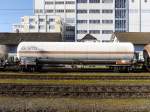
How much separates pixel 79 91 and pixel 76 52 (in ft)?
90.7

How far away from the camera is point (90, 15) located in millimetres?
158625

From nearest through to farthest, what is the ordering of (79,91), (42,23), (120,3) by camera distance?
1. (79,91)
2. (120,3)
3. (42,23)

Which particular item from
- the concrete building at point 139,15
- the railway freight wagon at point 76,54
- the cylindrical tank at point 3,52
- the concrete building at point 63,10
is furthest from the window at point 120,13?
the railway freight wagon at point 76,54

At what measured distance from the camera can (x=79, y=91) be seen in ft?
78.3

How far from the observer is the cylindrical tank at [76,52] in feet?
168

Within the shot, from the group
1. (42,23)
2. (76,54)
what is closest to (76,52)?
(76,54)

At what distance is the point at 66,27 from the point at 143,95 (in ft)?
467

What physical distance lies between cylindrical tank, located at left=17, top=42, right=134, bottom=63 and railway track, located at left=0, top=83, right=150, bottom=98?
2477 centimetres

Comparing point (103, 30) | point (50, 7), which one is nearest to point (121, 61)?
point (103, 30)

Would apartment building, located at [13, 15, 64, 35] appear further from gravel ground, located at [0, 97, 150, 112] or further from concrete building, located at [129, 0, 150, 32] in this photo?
gravel ground, located at [0, 97, 150, 112]

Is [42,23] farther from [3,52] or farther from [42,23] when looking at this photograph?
[3,52]

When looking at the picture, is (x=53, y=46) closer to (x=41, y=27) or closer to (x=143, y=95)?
(x=143, y=95)

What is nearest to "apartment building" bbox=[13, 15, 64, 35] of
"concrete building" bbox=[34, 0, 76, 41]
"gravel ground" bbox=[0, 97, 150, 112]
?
"concrete building" bbox=[34, 0, 76, 41]

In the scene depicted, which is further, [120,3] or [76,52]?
[120,3]
